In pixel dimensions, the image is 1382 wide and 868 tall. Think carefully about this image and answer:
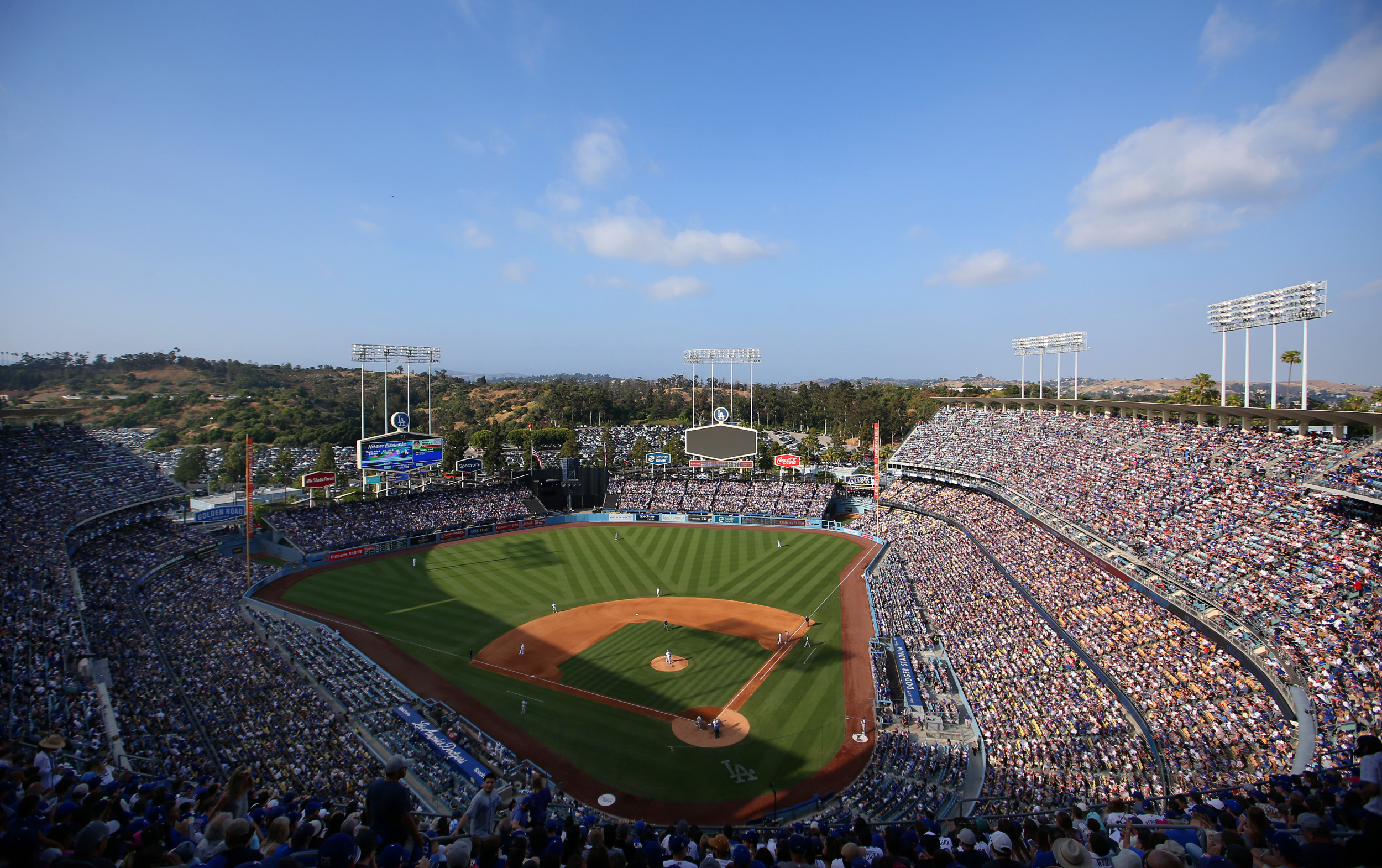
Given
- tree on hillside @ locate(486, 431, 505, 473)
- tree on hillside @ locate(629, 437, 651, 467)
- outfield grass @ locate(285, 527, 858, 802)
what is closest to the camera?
outfield grass @ locate(285, 527, 858, 802)

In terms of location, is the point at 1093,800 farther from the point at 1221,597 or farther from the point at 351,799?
the point at 351,799

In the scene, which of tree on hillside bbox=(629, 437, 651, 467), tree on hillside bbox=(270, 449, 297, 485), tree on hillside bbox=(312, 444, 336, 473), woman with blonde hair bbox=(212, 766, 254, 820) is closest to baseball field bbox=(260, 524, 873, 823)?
woman with blonde hair bbox=(212, 766, 254, 820)

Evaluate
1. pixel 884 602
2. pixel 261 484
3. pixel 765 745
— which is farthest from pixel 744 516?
pixel 261 484

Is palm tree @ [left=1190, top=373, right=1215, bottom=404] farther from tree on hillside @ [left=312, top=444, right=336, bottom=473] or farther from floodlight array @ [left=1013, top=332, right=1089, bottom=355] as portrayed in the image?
tree on hillside @ [left=312, top=444, right=336, bottom=473]

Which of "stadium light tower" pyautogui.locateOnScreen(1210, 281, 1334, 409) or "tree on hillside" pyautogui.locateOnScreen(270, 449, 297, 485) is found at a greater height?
"stadium light tower" pyautogui.locateOnScreen(1210, 281, 1334, 409)

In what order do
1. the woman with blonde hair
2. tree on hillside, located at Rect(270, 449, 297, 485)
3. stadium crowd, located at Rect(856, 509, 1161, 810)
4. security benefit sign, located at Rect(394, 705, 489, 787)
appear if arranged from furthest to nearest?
tree on hillside, located at Rect(270, 449, 297, 485), security benefit sign, located at Rect(394, 705, 489, 787), stadium crowd, located at Rect(856, 509, 1161, 810), the woman with blonde hair

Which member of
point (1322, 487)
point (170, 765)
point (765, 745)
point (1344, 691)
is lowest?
point (765, 745)
